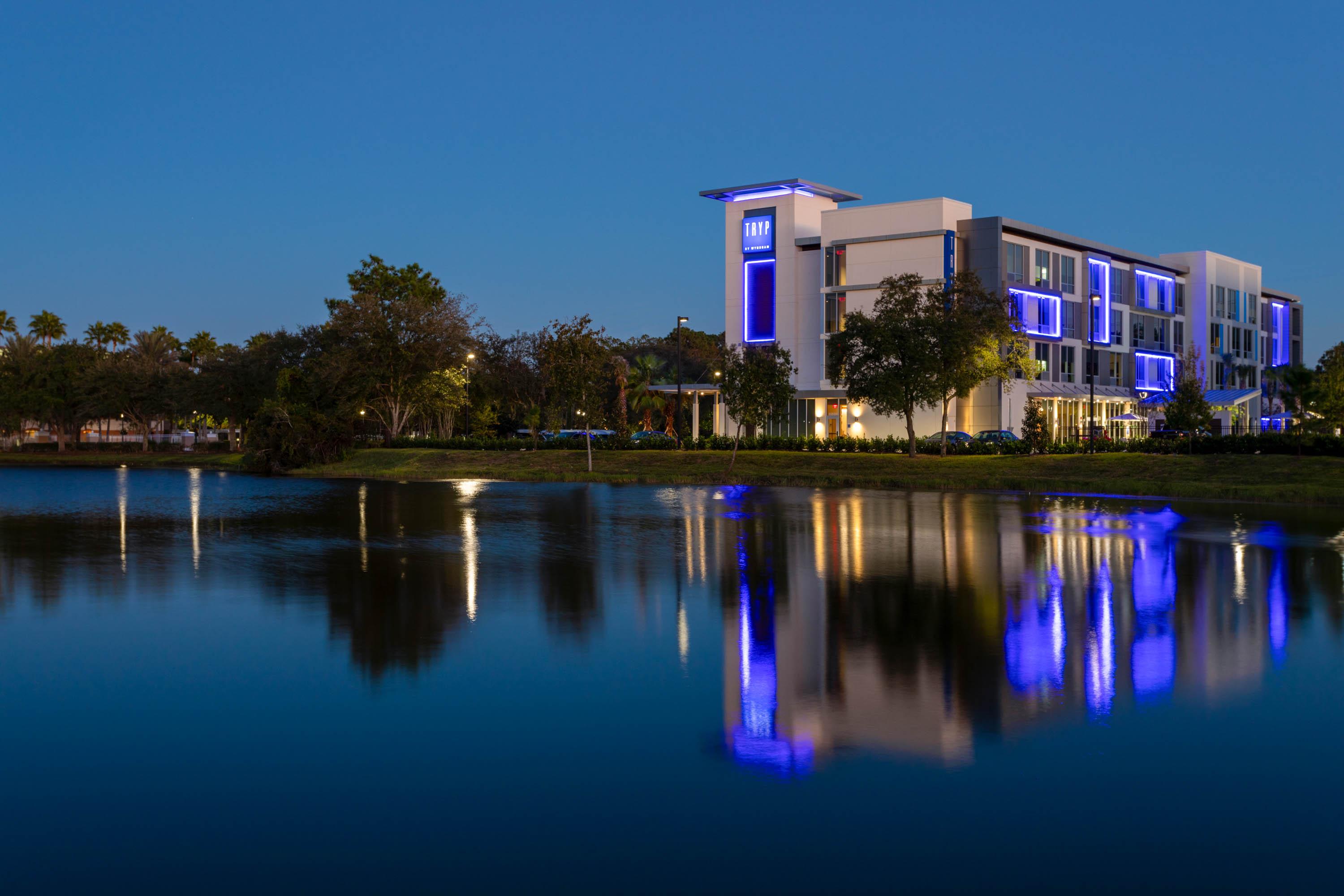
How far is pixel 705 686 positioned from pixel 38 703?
17.6 feet

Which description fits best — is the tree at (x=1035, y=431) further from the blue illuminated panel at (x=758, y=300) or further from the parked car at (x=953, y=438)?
the blue illuminated panel at (x=758, y=300)

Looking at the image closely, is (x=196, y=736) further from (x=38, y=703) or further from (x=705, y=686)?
(x=705, y=686)

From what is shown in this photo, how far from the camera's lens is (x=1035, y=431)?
165ft

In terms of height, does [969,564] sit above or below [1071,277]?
below

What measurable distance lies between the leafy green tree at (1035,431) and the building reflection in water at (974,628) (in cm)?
2691

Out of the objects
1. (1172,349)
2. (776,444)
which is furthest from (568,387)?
(1172,349)

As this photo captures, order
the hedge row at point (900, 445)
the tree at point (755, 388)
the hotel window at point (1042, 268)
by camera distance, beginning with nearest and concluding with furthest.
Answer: the hedge row at point (900, 445)
the tree at point (755, 388)
the hotel window at point (1042, 268)

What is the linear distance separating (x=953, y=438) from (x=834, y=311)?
1321cm

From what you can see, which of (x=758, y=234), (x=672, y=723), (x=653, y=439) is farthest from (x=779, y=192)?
(x=672, y=723)

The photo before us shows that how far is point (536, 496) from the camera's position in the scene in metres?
36.3

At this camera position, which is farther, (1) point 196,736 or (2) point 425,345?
(2) point 425,345

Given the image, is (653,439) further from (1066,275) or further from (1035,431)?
(1066,275)

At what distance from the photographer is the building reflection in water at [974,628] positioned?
8.60 metres

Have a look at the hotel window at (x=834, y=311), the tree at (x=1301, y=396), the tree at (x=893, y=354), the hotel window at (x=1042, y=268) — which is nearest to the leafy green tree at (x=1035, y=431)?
the tree at (x=893, y=354)
